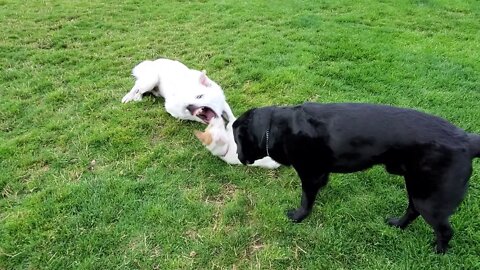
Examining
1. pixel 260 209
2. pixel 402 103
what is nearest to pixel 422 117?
pixel 260 209

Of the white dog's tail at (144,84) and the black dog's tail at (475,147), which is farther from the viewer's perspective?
the white dog's tail at (144,84)

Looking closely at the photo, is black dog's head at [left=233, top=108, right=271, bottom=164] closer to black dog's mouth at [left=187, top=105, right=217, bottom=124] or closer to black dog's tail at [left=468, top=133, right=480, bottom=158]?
black dog's mouth at [left=187, top=105, right=217, bottom=124]

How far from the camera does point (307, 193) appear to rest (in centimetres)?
347

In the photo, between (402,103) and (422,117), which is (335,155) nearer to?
(422,117)

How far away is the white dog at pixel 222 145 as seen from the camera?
164 inches

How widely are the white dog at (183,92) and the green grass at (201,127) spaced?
0.19 meters

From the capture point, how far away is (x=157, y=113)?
518 centimetres

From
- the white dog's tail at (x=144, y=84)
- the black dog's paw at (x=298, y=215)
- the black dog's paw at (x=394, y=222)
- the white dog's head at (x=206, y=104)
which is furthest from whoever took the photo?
the white dog's tail at (x=144, y=84)

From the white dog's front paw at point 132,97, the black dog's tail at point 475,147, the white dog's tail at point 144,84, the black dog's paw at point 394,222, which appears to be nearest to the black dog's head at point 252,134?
the black dog's paw at point 394,222

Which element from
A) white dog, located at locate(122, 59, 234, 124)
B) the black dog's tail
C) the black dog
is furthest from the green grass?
the black dog's tail

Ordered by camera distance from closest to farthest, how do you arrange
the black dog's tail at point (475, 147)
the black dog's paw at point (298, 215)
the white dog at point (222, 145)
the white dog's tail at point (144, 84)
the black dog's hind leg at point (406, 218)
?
the black dog's tail at point (475, 147)
the black dog's hind leg at point (406, 218)
the black dog's paw at point (298, 215)
the white dog at point (222, 145)
the white dog's tail at point (144, 84)

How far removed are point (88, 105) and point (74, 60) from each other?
1667mm

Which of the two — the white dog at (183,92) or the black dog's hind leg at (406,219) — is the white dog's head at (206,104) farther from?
the black dog's hind leg at (406,219)

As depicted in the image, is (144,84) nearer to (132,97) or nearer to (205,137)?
(132,97)
